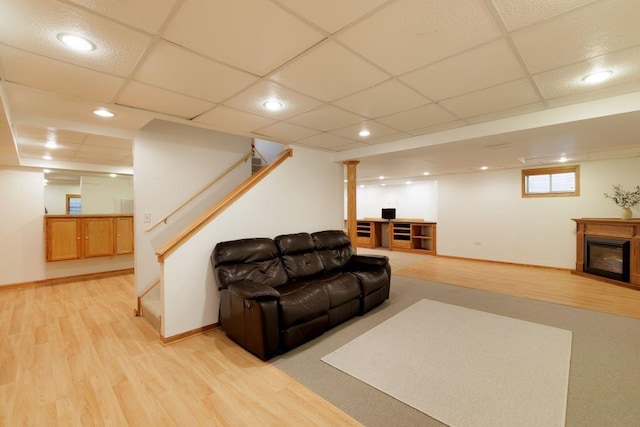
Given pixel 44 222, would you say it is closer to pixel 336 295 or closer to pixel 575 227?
pixel 336 295

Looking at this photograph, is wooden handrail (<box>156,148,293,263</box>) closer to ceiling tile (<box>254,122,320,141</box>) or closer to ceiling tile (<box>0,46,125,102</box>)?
ceiling tile (<box>254,122,320,141</box>)

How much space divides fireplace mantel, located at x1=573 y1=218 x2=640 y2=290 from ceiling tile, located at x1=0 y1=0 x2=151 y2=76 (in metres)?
7.11

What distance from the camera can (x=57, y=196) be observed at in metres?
9.18

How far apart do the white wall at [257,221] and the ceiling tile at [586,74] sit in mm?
3025

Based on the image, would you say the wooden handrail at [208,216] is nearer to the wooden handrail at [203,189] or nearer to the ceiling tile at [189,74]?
the wooden handrail at [203,189]

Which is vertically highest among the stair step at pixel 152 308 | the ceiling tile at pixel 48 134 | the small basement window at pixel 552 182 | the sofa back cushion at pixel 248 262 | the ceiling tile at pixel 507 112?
the ceiling tile at pixel 507 112

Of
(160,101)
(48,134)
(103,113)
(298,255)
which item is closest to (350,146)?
(298,255)

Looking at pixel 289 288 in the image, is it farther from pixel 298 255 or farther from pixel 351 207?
pixel 351 207

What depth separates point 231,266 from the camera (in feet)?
9.95

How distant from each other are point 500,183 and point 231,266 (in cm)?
651

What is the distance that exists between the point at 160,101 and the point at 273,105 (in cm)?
104

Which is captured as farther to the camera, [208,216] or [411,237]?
[411,237]

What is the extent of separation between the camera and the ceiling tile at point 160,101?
227 centimetres

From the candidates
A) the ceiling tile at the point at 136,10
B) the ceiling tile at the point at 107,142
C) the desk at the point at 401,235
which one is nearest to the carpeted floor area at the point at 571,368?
the ceiling tile at the point at 136,10
